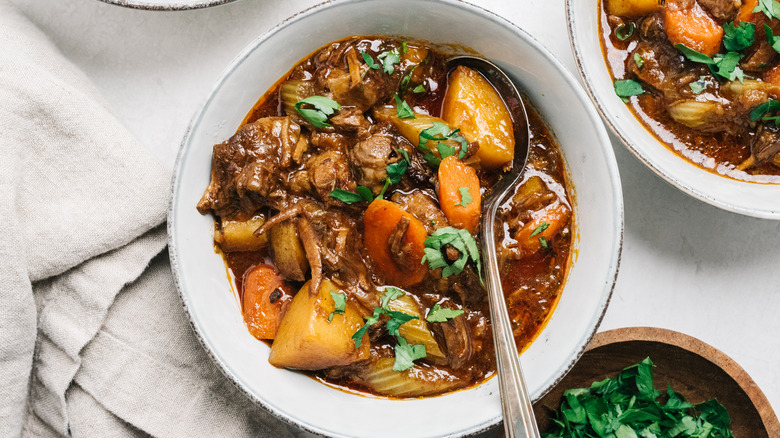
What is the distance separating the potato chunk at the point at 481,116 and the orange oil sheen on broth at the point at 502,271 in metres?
0.10

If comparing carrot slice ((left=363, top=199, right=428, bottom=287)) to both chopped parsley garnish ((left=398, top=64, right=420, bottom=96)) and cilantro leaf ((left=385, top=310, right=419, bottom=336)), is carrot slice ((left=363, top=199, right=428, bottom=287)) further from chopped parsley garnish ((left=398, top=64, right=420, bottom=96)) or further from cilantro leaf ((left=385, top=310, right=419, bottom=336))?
chopped parsley garnish ((left=398, top=64, right=420, bottom=96))

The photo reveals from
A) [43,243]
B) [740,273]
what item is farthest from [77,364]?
[740,273]

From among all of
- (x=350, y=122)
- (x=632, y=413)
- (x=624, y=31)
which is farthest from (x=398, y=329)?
(x=624, y=31)

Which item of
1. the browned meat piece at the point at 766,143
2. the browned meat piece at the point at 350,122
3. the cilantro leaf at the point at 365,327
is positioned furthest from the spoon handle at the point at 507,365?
the browned meat piece at the point at 766,143

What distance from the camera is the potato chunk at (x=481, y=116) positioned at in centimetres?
284

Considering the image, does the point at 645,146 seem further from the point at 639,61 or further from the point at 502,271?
the point at 502,271

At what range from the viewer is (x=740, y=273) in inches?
135

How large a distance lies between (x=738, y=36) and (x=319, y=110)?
1.97 m

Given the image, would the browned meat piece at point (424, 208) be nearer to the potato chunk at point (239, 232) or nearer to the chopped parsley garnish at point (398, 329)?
the chopped parsley garnish at point (398, 329)

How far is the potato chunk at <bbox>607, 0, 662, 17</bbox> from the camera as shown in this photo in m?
3.13

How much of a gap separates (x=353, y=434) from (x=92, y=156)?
175 cm

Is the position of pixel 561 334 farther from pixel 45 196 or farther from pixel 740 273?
pixel 45 196

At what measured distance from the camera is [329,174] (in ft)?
8.97

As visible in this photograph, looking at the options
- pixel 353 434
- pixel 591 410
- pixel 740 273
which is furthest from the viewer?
pixel 740 273
